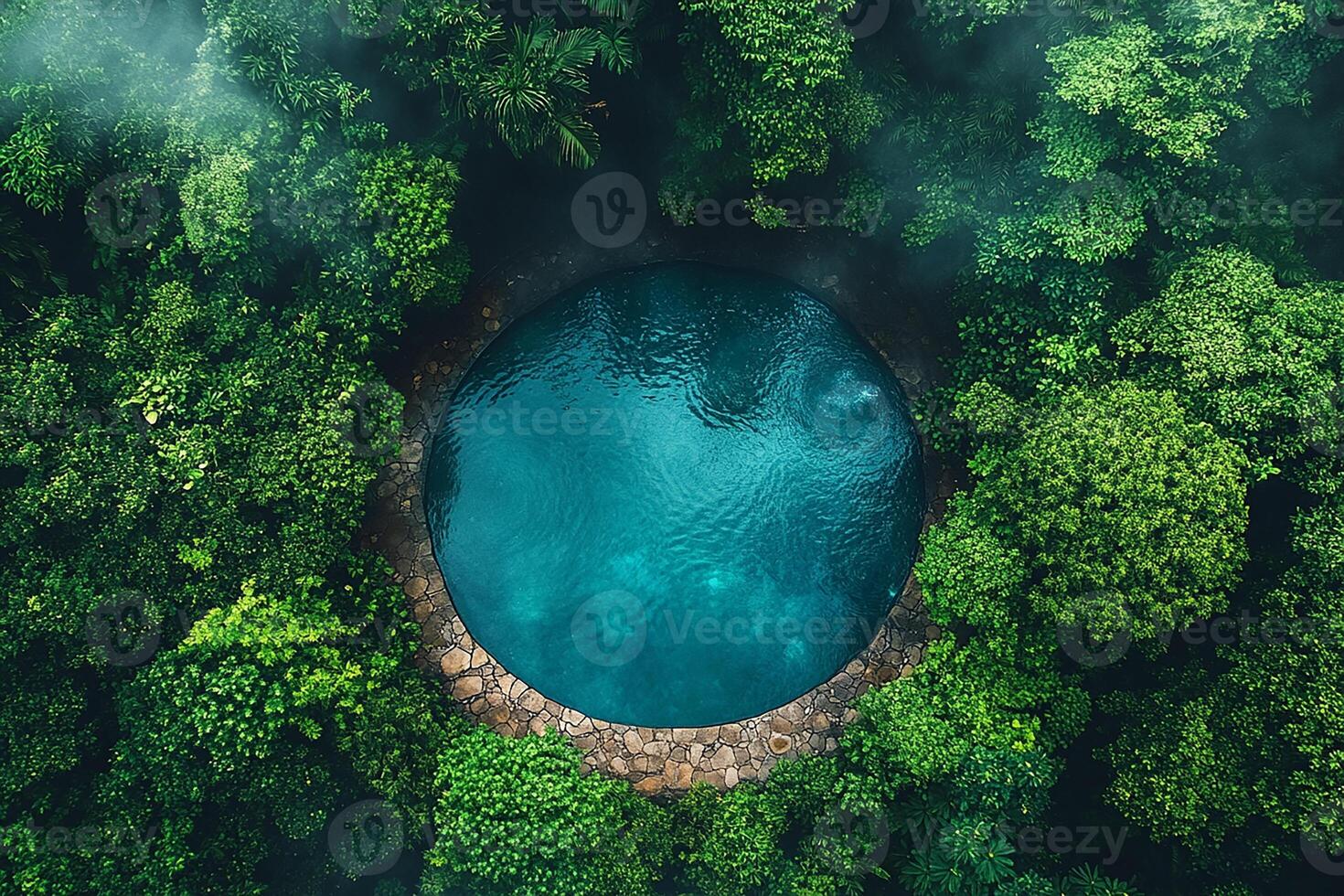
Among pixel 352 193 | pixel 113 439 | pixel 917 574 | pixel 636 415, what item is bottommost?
pixel 917 574

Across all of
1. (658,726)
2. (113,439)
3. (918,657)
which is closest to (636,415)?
(658,726)

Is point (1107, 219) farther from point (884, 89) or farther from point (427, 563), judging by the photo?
point (427, 563)

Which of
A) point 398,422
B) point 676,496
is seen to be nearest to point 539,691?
point 676,496

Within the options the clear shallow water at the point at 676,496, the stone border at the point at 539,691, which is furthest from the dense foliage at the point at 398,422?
the clear shallow water at the point at 676,496

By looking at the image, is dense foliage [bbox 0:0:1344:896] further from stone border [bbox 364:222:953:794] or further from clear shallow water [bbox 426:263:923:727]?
clear shallow water [bbox 426:263:923:727]

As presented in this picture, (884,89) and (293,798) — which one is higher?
(884,89)

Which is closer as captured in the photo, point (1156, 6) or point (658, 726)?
point (1156, 6)

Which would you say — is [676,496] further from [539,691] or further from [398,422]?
[398,422]

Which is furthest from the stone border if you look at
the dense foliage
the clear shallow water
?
the dense foliage
